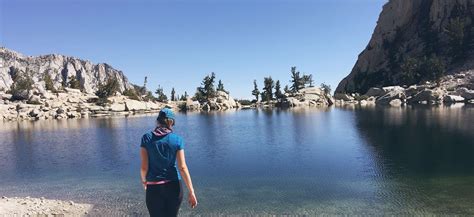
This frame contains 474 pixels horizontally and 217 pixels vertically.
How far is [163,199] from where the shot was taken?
920 cm

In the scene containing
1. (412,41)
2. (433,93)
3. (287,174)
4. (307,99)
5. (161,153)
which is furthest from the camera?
(412,41)

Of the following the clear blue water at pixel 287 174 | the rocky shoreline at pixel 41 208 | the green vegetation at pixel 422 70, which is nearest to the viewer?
the rocky shoreline at pixel 41 208

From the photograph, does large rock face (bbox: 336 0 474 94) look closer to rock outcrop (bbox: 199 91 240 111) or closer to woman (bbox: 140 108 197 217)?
rock outcrop (bbox: 199 91 240 111)

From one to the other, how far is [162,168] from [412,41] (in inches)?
7316

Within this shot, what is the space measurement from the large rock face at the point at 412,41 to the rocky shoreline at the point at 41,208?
145564 millimetres

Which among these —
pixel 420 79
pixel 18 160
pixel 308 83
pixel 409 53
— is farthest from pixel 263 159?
pixel 308 83

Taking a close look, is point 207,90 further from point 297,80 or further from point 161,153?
point 161,153

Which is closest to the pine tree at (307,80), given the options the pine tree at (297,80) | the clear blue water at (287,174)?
the pine tree at (297,80)

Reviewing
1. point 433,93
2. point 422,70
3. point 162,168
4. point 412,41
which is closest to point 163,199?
point 162,168

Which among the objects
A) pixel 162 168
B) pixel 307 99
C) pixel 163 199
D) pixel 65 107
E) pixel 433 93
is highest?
pixel 65 107

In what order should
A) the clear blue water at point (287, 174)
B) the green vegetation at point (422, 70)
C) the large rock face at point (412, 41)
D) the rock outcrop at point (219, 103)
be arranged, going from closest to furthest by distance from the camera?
the clear blue water at point (287, 174) < the green vegetation at point (422, 70) < the large rock face at point (412, 41) < the rock outcrop at point (219, 103)

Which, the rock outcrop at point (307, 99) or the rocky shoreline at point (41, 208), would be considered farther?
the rock outcrop at point (307, 99)

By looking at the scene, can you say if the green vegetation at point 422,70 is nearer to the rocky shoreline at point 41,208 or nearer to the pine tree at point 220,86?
the pine tree at point 220,86

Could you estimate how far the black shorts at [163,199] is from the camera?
362 inches
